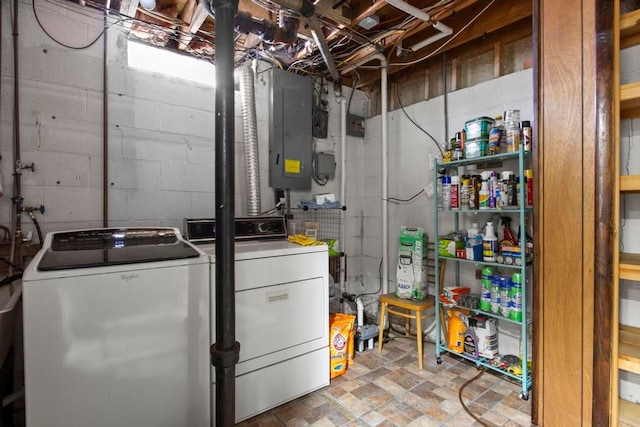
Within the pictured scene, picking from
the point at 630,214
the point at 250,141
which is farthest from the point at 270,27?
the point at 630,214

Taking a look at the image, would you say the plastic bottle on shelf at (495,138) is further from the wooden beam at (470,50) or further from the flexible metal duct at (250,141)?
the flexible metal duct at (250,141)

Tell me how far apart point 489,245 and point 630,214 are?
727 mm

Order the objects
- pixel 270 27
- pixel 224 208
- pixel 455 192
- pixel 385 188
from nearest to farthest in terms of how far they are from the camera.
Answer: pixel 224 208
pixel 270 27
pixel 455 192
pixel 385 188

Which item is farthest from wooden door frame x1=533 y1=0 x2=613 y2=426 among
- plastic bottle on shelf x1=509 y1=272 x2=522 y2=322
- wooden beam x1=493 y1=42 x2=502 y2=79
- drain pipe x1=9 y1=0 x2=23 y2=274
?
drain pipe x1=9 y1=0 x2=23 y2=274

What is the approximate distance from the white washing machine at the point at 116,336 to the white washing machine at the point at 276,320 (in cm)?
13

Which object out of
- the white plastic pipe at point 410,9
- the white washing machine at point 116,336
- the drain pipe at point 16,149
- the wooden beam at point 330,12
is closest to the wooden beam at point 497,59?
the white plastic pipe at point 410,9

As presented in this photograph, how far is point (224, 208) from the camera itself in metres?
1.21

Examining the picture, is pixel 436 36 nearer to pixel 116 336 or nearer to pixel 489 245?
pixel 489 245

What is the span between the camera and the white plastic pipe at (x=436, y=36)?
225cm

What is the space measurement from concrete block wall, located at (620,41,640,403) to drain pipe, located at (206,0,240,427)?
2.10m

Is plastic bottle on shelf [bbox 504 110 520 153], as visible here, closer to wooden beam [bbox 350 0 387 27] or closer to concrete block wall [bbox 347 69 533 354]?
concrete block wall [bbox 347 69 533 354]

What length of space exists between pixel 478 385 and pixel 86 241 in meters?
2.53

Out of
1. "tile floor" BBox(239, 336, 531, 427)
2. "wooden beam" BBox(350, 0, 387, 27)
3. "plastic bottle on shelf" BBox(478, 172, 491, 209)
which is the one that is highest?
"wooden beam" BBox(350, 0, 387, 27)

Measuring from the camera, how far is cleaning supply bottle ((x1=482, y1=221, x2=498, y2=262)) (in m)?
2.13
